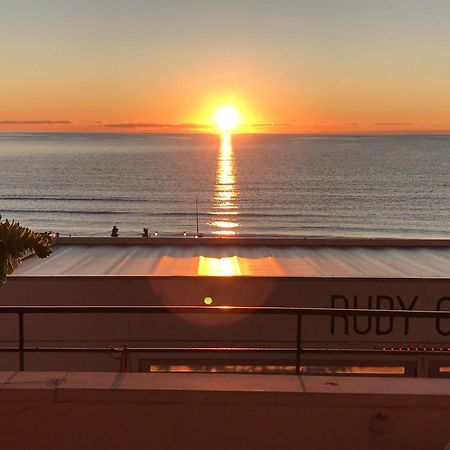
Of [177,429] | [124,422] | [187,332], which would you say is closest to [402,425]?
[177,429]

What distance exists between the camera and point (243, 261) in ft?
40.0

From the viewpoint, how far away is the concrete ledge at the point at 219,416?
3.90 meters

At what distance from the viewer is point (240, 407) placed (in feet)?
13.0

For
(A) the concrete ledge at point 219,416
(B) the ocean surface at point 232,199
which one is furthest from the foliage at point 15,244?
(B) the ocean surface at point 232,199

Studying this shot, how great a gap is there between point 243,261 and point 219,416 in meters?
8.27

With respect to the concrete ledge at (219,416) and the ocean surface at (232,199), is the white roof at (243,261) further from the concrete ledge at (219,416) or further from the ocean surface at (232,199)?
the ocean surface at (232,199)

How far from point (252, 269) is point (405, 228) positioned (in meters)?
58.1

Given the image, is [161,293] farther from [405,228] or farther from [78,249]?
[405,228]

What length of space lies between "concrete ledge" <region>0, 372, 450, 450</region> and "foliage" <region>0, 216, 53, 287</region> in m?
0.90

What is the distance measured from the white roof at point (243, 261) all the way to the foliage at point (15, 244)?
636 cm

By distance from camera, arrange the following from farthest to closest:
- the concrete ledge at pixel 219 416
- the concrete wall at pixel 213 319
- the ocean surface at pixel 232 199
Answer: the ocean surface at pixel 232 199 < the concrete wall at pixel 213 319 < the concrete ledge at pixel 219 416

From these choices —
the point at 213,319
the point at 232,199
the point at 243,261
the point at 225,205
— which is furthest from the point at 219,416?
the point at 232,199

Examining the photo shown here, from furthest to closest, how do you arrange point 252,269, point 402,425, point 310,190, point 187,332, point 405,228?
point 310,190 < point 405,228 < point 252,269 < point 187,332 < point 402,425

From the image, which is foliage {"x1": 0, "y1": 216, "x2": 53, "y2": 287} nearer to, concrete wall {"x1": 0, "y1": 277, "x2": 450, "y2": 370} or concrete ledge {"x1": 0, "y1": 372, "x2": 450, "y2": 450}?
concrete ledge {"x1": 0, "y1": 372, "x2": 450, "y2": 450}
